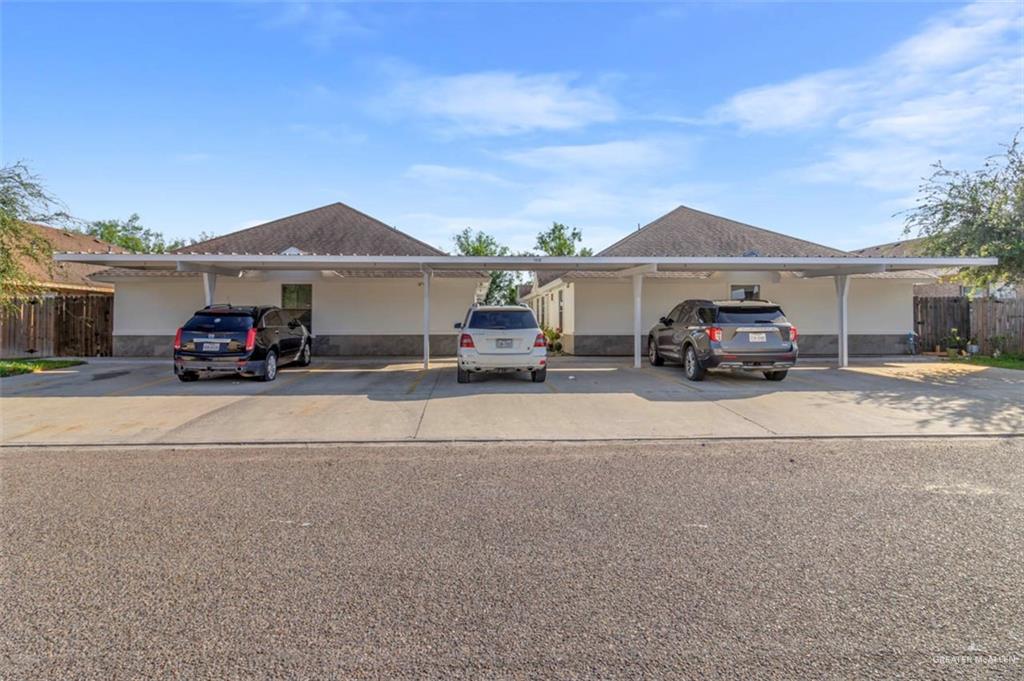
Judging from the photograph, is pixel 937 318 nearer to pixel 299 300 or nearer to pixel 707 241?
pixel 707 241

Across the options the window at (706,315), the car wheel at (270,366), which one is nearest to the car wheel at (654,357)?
the window at (706,315)

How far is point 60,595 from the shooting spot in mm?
3264

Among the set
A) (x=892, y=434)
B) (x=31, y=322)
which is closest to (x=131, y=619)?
(x=892, y=434)

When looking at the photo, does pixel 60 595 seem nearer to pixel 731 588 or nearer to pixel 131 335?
pixel 731 588

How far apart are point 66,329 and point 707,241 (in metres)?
21.6

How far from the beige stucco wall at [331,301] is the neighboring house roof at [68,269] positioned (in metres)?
2.14

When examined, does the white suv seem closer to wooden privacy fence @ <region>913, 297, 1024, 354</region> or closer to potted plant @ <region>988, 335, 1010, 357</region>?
wooden privacy fence @ <region>913, 297, 1024, 354</region>

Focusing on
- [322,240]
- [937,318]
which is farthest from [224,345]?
[937,318]

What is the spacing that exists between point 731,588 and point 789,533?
3.63 feet

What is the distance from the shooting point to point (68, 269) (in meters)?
22.2

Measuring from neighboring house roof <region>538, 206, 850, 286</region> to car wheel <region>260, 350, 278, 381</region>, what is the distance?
9545 millimetres

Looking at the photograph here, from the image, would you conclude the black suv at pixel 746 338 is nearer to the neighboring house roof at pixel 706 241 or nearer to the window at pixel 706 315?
the window at pixel 706 315

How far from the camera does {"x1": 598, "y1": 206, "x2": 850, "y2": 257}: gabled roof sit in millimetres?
20547

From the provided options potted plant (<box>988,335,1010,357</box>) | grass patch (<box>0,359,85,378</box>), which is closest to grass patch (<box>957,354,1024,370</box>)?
potted plant (<box>988,335,1010,357</box>)
